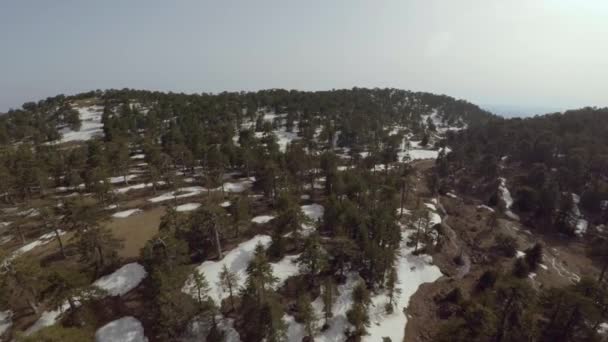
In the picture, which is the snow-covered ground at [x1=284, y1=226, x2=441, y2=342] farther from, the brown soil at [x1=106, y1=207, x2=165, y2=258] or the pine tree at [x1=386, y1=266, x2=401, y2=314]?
the brown soil at [x1=106, y1=207, x2=165, y2=258]

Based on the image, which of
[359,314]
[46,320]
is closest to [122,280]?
[46,320]

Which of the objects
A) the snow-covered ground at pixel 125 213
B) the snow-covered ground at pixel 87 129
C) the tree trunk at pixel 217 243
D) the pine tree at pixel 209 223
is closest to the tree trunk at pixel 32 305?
the pine tree at pixel 209 223

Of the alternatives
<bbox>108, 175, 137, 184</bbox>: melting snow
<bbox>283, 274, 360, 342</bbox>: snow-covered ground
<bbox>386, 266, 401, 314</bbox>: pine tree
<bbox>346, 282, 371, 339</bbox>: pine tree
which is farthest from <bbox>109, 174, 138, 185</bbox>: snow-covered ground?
<bbox>386, 266, 401, 314</bbox>: pine tree

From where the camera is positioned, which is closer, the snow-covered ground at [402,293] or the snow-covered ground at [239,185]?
the snow-covered ground at [402,293]

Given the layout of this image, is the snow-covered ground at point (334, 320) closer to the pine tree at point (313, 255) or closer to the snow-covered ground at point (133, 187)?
the pine tree at point (313, 255)

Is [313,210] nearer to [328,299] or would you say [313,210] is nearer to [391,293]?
[391,293]
